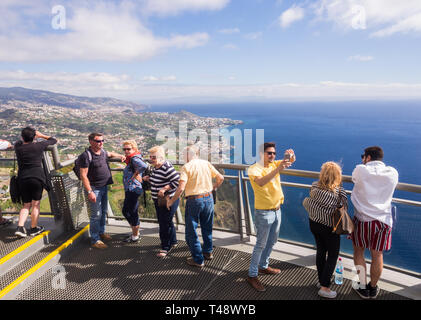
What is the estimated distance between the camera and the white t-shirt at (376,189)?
2.58 meters

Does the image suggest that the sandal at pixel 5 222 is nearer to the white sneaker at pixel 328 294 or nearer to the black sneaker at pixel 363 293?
the white sneaker at pixel 328 294

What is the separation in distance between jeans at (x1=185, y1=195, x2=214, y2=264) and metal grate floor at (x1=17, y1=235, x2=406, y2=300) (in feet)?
0.88

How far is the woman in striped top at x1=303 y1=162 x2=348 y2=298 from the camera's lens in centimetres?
266

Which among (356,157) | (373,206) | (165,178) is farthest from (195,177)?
(356,157)

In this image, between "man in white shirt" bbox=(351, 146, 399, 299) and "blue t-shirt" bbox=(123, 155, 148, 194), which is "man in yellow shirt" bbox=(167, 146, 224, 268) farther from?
A: "man in white shirt" bbox=(351, 146, 399, 299)

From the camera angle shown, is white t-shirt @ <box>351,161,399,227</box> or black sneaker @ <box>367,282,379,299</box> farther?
black sneaker @ <box>367,282,379,299</box>

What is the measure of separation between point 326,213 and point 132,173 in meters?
2.76

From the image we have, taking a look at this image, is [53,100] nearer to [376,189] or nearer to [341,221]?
[341,221]

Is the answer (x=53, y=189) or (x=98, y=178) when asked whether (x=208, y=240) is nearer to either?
(x=98, y=178)

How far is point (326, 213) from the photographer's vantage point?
2.69m

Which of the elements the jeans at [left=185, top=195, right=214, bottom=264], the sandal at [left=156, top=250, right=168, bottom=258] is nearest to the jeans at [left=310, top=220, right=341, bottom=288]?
the jeans at [left=185, top=195, right=214, bottom=264]
